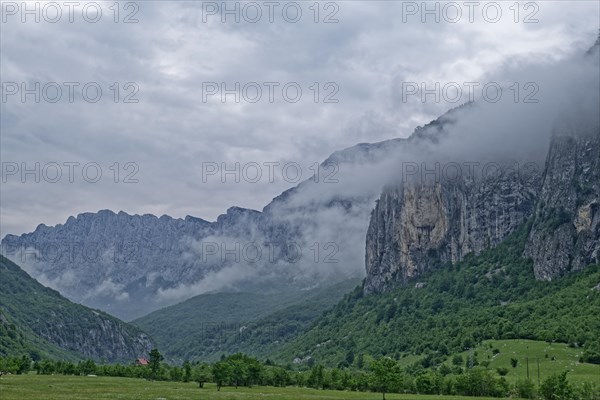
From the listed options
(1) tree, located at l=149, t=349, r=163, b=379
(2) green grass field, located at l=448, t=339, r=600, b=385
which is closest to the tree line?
(1) tree, located at l=149, t=349, r=163, b=379

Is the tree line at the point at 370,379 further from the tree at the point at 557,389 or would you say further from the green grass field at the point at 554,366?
the green grass field at the point at 554,366

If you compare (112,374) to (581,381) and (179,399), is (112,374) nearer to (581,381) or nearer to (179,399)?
(179,399)

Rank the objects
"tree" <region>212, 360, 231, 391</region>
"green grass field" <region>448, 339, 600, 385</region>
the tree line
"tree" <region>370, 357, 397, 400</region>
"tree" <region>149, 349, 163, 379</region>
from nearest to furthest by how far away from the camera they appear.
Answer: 1. "tree" <region>370, 357, 397, 400</region>
2. the tree line
3. "tree" <region>212, 360, 231, 391</region>
4. "green grass field" <region>448, 339, 600, 385</region>
5. "tree" <region>149, 349, 163, 379</region>

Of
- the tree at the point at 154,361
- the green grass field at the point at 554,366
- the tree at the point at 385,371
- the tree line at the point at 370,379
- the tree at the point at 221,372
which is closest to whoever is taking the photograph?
the tree at the point at 385,371

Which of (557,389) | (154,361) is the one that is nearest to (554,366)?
(557,389)

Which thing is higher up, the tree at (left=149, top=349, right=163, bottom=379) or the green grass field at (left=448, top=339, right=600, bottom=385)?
the tree at (left=149, top=349, right=163, bottom=379)

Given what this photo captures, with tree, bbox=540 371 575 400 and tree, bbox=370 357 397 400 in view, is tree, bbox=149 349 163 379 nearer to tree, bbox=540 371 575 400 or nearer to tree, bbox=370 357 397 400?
tree, bbox=370 357 397 400

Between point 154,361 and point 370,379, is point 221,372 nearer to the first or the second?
point 370,379

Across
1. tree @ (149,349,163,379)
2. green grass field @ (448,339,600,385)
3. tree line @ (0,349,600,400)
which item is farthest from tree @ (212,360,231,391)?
green grass field @ (448,339,600,385)

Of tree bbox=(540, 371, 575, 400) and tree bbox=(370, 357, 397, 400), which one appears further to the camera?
tree bbox=(370, 357, 397, 400)

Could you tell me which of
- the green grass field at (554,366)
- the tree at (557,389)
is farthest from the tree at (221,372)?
the green grass field at (554,366)

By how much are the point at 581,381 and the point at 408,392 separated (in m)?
44.3

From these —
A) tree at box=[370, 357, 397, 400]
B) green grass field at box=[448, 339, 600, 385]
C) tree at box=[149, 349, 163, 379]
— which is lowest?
green grass field at box=[448, 339, 600, 385]

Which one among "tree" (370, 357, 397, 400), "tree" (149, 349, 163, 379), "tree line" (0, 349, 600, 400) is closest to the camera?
"tree" (370, 357, 397, 400)
